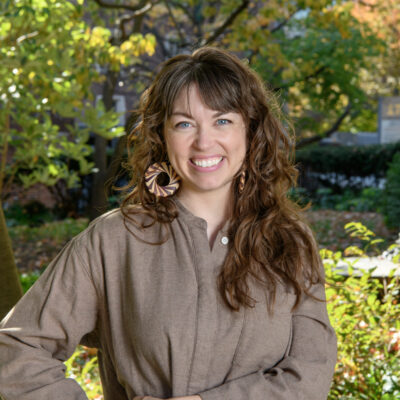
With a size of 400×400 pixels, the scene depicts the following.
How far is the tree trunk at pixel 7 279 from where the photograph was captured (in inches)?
118

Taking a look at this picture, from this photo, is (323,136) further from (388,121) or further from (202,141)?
(202,141)

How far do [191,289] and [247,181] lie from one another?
1.51 ft

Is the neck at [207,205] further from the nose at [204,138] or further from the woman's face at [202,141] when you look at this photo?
the nose at [204,138]

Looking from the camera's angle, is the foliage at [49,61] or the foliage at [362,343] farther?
the foliage at [49,61]

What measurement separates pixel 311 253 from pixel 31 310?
0.92 metres

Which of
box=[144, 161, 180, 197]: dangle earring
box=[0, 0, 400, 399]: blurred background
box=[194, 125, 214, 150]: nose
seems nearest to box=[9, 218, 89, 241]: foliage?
box=[0, 0, 400, 399]: blurred background

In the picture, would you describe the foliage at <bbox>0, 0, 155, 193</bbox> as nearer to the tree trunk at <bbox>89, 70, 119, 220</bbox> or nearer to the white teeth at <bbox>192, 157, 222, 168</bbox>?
the white teeth at <bbox>192, 157, 222, 168</bbox>

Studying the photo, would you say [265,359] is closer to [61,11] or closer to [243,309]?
[243,309]

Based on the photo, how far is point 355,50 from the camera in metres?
11.8

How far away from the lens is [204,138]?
180 cm

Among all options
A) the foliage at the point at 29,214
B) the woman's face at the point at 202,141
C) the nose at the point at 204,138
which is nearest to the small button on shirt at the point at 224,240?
the woman's face at the point at 202,141

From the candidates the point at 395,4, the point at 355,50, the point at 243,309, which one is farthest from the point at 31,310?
the point at 395,4

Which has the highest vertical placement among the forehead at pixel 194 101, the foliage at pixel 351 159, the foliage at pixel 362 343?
the forehead at pixel 194 101

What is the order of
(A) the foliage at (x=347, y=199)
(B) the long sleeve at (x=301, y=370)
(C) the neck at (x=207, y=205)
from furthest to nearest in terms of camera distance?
1. (A) the foliage at (x=347, y=199)
2. (C) the neck at (x=207, y=205)
3. (B) the long sleeve at (x=301, y=370)
